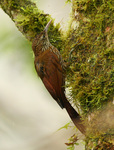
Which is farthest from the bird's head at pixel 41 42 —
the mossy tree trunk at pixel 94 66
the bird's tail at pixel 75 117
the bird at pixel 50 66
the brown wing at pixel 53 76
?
the bird's tail at pixel 75 117

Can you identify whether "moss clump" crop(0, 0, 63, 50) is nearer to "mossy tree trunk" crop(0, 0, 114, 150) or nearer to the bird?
"mossy tree trunk" crop(0, 0, 114, 150)

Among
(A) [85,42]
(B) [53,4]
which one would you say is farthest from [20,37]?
(A) [85,42]

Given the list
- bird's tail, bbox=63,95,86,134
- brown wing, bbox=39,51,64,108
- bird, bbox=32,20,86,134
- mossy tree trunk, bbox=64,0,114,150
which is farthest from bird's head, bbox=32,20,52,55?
bird's tail, bbox=63,95,86,134

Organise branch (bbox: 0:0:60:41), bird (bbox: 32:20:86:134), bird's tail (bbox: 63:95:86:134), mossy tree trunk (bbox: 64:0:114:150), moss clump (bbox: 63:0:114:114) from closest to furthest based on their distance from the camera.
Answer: mossy tree trunk (bbox: 64:0:114:150) < moss clump (bbox: 63:0:114:114) < bird's tail (bbox: 63:95:86:134) < branch (bbox: 0:0:60:41) < bird (bbox: 32:20:86:134)

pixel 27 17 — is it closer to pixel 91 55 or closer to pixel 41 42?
pixel 41 42

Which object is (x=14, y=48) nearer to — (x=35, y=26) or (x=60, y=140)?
(x=35, y=26)

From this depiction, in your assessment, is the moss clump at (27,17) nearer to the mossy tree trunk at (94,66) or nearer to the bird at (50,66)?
the bird at (50,66)
